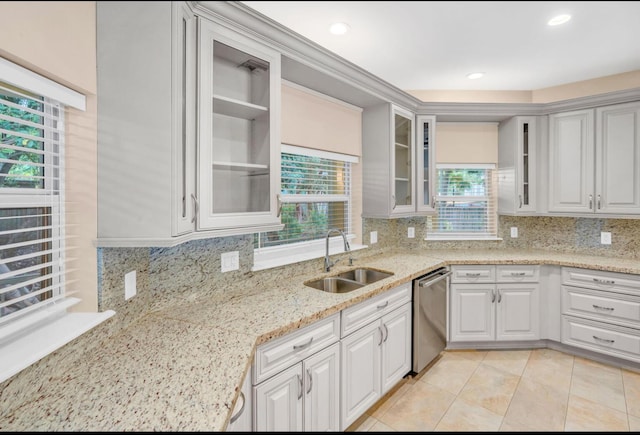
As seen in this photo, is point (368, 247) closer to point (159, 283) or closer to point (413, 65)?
point (413, 65)

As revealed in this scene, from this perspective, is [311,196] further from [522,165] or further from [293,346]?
[522,165]

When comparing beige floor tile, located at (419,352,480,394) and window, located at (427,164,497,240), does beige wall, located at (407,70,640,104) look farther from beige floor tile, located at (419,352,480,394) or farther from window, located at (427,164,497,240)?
beige floor tile, located at (419,352,480,394)

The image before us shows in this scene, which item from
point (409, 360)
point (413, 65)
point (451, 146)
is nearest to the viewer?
point (409, 360)

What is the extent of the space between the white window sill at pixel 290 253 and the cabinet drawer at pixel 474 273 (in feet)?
3.20

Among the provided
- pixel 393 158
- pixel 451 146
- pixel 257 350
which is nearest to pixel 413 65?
pixel 393 158

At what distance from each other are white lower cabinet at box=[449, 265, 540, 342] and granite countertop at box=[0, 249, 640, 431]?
3.77 ft

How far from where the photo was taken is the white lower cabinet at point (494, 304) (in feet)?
8.89

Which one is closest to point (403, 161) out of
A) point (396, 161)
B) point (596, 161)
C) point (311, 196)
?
point (396, 161)

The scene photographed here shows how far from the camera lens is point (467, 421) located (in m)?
0.58

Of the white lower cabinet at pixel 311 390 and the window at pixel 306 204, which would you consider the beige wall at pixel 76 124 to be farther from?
the window at pixel 306 204

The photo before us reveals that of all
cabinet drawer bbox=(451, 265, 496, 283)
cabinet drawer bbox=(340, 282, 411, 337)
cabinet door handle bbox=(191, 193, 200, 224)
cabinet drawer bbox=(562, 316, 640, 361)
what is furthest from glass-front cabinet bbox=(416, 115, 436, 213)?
cabinet door handle bbox=(191, 193, 200, 224)

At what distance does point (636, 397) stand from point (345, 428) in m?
1.67

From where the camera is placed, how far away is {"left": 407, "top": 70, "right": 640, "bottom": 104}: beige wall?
266 cm

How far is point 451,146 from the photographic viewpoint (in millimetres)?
3172
